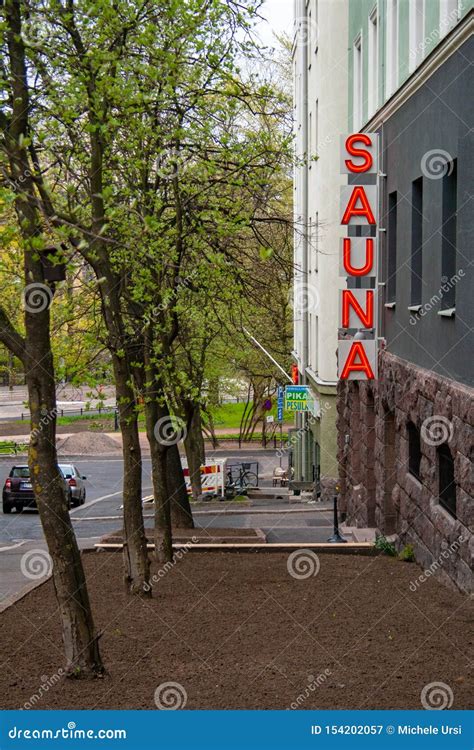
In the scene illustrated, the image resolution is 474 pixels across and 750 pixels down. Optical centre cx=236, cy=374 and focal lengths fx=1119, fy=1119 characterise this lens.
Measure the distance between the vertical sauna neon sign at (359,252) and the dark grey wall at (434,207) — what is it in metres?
0.30

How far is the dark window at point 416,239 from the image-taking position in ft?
50.6

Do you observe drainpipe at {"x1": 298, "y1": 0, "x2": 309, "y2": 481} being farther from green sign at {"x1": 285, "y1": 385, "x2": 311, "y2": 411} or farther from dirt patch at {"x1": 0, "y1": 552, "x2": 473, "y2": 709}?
dirt patch at {"x1": 0, "y1": 552, "x2": 473, "y2": 709}

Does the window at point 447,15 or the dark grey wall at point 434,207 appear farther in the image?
the window at point 447,15

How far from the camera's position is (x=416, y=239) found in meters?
15.6

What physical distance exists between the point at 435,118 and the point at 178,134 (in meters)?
3.12

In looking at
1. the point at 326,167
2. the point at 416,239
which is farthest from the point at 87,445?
the point at 416,239

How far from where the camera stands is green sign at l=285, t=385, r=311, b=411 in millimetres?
30969

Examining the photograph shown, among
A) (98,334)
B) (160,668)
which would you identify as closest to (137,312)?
(98,334)

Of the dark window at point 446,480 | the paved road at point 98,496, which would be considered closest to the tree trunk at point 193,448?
the paved road at point 98,496

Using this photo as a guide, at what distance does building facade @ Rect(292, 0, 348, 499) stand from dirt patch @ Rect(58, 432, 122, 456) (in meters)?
24.1

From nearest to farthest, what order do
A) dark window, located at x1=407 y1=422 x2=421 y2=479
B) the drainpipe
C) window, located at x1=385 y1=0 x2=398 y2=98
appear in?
1. dark window, located at x1=407 y1=422 x2=421 y2=479
2. window, located at x1=385 y1=0 x2=398 y2=98
3. the drainpipe

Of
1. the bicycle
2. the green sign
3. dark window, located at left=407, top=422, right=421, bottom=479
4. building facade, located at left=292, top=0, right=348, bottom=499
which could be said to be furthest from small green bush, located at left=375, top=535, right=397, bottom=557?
the bicycle

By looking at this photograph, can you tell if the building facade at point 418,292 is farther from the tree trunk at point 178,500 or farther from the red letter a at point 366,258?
the tree trunk at point 178,500

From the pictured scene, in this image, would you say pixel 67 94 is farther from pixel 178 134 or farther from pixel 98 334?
pixel 98 334
